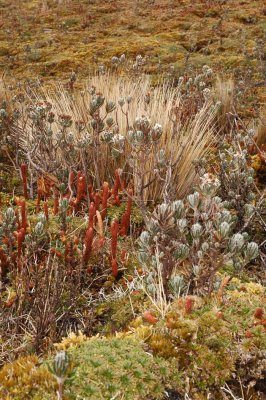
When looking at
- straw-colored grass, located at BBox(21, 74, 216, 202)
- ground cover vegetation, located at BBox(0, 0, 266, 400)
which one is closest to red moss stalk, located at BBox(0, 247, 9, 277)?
ground cover vegetation, located at BBox(0, 0, 266, 400)

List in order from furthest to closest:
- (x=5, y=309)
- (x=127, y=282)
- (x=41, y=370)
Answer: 1. (x=127, y=282)
2. (x=5, y=309)
3. (x=41, y=370)

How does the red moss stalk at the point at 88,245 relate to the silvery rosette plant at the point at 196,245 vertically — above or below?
below

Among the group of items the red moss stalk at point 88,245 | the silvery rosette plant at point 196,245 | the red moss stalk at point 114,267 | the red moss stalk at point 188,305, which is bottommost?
the red moss stalk at point 114,267

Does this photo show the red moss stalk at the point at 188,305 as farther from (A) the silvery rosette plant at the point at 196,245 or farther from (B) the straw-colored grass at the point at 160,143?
(B) the straw-colored grass at the point at 160,143

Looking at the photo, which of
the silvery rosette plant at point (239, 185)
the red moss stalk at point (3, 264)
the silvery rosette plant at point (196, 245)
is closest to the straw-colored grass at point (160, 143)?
the silvery rosette plant at point (239, 185)

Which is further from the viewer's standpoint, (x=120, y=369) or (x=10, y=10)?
(x=10, y=10)

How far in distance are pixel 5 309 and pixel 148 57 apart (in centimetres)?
871

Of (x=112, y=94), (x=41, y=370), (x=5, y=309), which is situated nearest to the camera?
(x=41, y=370)

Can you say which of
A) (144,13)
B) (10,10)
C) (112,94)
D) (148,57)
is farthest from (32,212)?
(10,10)

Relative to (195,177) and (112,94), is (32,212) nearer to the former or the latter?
(195,177)

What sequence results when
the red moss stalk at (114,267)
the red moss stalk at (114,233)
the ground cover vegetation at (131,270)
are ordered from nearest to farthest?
the ground cover vegetation at (131,270) → the red moss stalk at (114,233) → the red moss stalk at (114,267)

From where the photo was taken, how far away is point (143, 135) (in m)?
3.02

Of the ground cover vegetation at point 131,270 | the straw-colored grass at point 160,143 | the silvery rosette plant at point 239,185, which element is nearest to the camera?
the ground cover vegetation at point 131,270

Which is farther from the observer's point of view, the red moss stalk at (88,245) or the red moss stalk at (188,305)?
the red moss stalk at (88,245)
